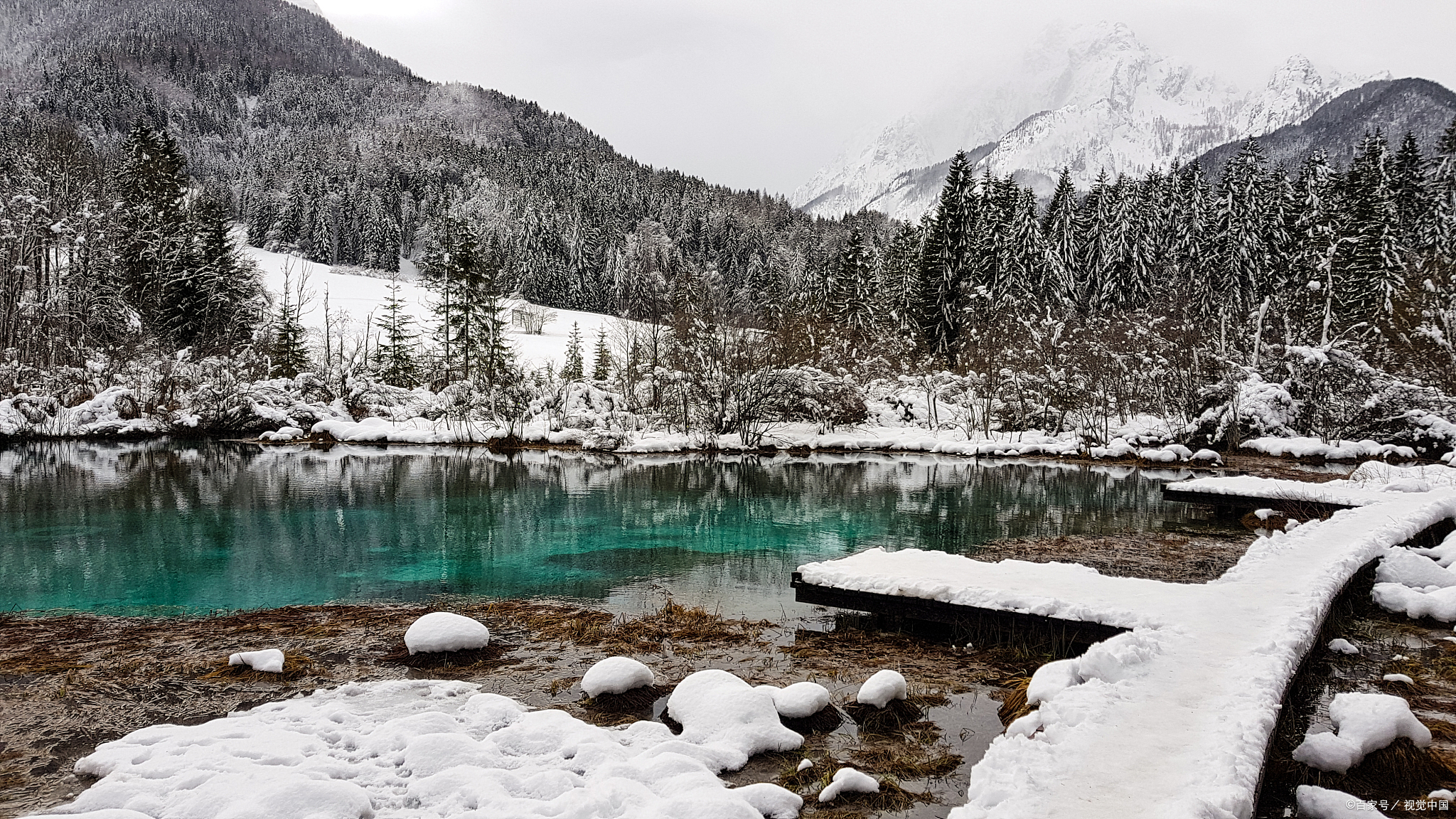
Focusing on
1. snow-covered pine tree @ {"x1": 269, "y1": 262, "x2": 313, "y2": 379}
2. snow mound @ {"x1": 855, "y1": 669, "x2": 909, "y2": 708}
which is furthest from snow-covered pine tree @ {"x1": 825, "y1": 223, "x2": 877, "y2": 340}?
snow mound @ {"x1": 855, "y1": 669, "x2": 909, "y2": 708}

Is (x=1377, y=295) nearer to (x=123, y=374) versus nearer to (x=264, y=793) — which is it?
(x=264, y=793)

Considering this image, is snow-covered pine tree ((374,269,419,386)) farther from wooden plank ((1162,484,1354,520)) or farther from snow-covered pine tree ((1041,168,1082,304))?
snow-covered pine tree ((1041,168,1082,304))

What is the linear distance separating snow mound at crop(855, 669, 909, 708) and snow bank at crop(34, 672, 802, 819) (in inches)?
39.4

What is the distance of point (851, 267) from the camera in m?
58.6

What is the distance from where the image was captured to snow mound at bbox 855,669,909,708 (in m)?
6.65

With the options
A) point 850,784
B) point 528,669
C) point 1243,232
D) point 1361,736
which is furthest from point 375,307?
point 1361,736

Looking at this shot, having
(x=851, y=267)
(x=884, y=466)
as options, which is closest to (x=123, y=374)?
(x=884, y=466)

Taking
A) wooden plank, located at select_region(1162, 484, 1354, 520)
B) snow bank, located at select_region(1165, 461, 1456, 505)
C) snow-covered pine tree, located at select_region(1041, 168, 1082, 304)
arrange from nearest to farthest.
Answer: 1. wooden plank, located at select_region(1162, 484, 1354, 520)
2. snow bank, located at select_region(1165, 461, 1456, 505)
3. snow-covered pine tree, located at select_region(1041, 168, 1082, 304)

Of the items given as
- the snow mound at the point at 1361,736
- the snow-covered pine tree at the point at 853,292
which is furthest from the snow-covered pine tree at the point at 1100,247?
the snow mound at the point at 1361,736

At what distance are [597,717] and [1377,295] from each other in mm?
46636

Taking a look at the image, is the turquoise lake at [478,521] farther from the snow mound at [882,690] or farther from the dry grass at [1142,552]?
the snow mound at [882,690]

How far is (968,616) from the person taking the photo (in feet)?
28.8

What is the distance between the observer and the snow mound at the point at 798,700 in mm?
6395

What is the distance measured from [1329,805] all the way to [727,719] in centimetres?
385
